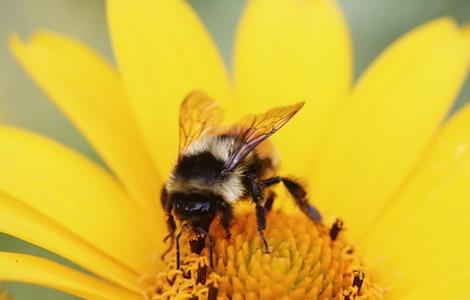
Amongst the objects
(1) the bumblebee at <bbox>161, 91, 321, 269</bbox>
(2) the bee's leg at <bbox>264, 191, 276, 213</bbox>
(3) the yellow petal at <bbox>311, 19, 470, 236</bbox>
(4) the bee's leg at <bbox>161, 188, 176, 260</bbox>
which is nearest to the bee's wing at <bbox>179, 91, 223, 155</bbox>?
(1) the bumblebee at <bbox>161, 91, 321, 269</bbox>

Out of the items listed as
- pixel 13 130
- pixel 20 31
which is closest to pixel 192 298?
pixel 13 130

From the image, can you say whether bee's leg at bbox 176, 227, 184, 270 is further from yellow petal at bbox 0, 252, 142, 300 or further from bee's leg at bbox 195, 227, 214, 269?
yellow petal at bbox 0, 252, 142, 300

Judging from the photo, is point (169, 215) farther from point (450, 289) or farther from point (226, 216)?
point (450, 289)

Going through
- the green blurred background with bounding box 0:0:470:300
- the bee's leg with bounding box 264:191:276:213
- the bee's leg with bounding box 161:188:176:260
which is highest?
the green blurred background with bounding box 0:0:470:300

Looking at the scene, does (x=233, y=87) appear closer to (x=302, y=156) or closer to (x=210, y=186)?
(x=302, y=156)

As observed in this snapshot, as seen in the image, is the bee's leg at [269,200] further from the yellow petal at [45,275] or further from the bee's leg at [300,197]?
the yellow petal at [45,275]

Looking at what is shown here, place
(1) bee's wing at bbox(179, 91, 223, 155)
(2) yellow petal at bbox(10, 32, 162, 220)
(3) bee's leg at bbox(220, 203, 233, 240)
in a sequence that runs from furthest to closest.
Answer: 1. (2) yellow petal at bbox(10, 32, 162, 220)
2. (1) bee's wing at bbox(179, 91, 223, 155)
3. (3) bee's leg at bbox(220, 203, 233, 240)

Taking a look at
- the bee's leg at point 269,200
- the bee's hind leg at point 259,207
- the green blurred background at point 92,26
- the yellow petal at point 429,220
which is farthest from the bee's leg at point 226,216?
the green blurred background at point 92,26
